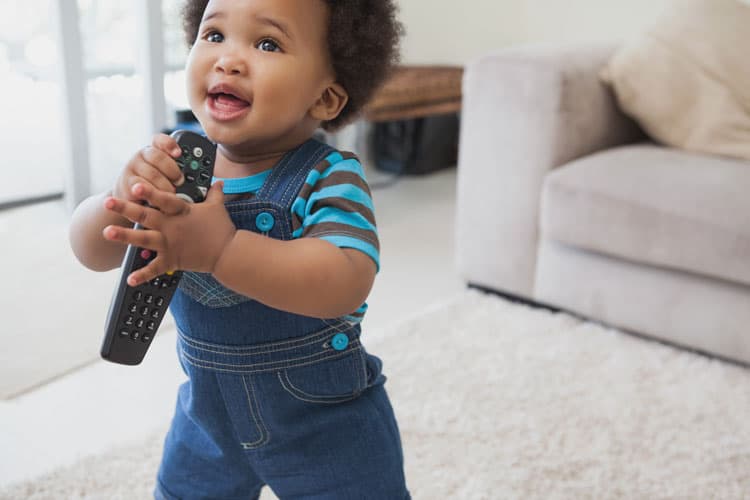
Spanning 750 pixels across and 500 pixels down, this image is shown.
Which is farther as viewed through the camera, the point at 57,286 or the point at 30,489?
the point at 57,286

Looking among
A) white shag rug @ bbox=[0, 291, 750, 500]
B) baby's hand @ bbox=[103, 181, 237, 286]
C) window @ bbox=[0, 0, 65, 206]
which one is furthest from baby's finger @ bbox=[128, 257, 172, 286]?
window @ bbox=[0, 0, 65, 206]

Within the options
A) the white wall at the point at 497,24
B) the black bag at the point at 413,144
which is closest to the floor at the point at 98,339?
the black bag at the point at 413,144

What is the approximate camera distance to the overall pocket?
0.76 meters

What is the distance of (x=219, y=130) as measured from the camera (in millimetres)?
699

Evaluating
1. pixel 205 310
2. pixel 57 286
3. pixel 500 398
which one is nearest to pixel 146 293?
pixel 205 310

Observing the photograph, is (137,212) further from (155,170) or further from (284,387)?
(284,387)

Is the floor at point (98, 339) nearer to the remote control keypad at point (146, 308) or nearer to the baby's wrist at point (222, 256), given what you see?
the remote control keypad at point (146, 308)

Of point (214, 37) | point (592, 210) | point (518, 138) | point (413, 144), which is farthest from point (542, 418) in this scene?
point (413, 144)

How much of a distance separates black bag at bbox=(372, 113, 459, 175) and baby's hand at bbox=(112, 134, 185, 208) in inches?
102

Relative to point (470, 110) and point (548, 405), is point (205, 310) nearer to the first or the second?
point (548, 405)

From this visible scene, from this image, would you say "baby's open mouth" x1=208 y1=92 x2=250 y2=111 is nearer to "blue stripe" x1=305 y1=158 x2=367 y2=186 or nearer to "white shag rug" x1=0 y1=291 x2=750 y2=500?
"blue stripe" x1=305 y1=158 x2=367 y2=186

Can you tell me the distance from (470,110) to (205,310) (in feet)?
4.30

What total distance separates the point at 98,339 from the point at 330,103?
1.11 meters

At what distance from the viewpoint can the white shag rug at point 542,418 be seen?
121cm
